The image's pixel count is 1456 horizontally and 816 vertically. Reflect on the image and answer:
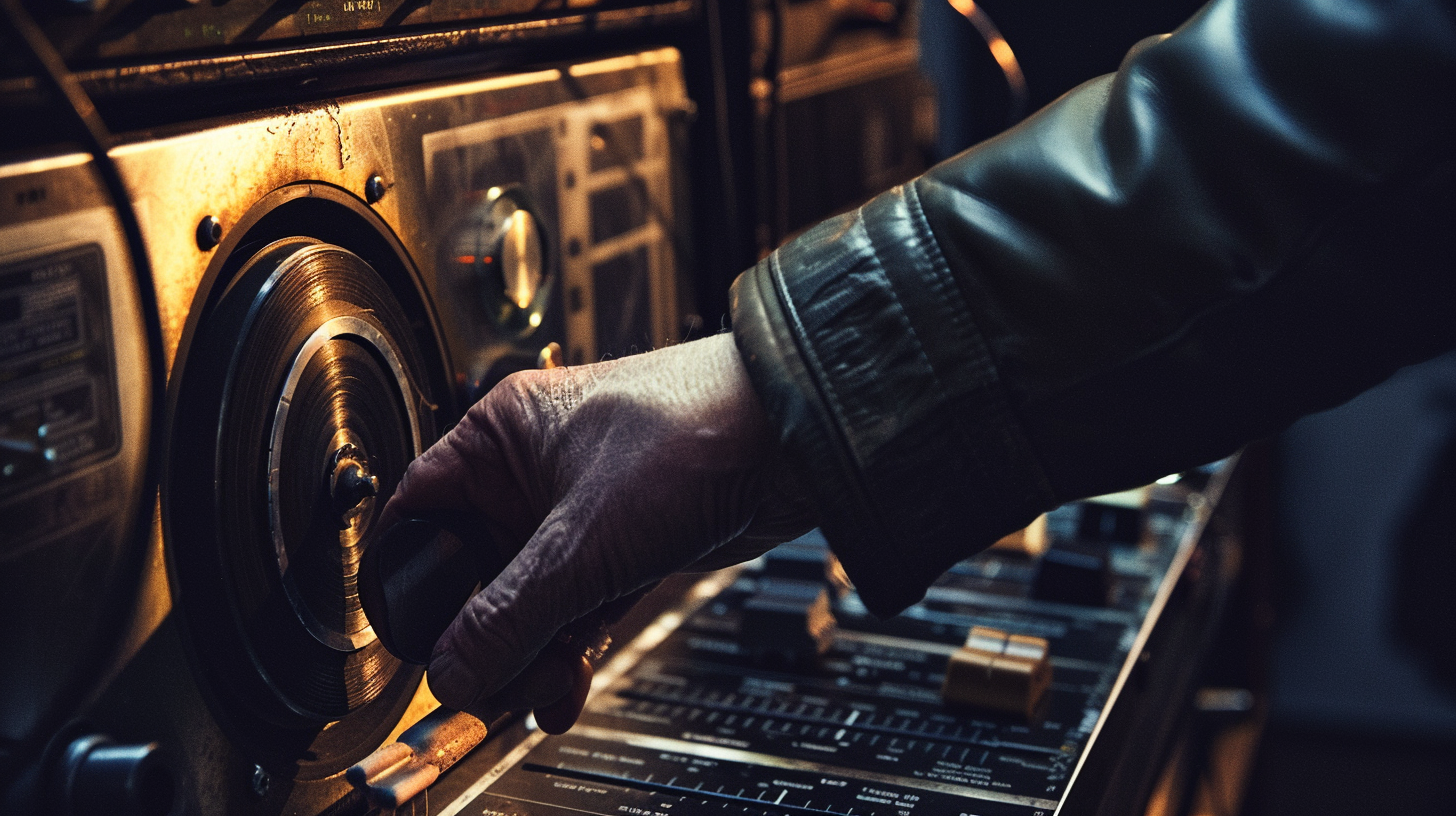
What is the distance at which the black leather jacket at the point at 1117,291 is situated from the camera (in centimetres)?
65

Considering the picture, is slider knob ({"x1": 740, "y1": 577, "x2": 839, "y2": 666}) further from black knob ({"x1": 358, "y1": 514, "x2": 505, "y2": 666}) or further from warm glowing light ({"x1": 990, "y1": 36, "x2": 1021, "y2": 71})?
warm glowing light ({"x1": 990, "y1": 36, "x2": 1021, "y2": 71})

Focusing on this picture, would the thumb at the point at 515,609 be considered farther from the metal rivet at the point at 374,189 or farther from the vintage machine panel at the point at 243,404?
the metal rivet at the point at 374,189

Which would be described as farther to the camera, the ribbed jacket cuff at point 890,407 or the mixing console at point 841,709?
the mixing console at point 841,709

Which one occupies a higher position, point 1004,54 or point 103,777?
point 1004,54

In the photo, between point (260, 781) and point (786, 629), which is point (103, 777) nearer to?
point (260, 781)

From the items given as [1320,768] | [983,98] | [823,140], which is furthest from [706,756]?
[1320,768]

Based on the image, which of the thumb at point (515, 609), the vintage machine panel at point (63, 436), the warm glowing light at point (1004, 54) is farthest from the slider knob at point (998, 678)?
the warm glowing light at point (1004, 54)

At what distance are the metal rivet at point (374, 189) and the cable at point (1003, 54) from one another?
1.10m

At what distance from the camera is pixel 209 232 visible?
634 mm

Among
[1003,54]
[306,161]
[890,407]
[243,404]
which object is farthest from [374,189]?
[1003,54]

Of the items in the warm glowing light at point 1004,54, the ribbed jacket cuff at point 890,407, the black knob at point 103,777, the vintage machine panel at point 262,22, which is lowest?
the black knob at point 103,777

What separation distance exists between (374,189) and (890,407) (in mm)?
328

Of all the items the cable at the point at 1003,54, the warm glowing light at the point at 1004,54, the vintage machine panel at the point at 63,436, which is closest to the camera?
the vintage machine panel at the point at 63,436

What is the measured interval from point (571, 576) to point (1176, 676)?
2.38 feet
